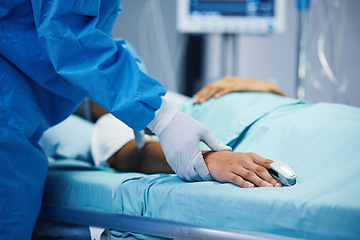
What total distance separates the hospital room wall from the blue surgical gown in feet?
4.75

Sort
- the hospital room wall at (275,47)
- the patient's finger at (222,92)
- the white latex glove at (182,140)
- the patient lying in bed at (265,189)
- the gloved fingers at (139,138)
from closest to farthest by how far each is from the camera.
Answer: the patient lying in bed at (265,189) → the white latex glove at (182,140) → the gloved fingers at (139,138) → the patient's finger at (222,92) → the hospital room wall at (275,47)

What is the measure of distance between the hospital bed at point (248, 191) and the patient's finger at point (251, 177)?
0.04 meters

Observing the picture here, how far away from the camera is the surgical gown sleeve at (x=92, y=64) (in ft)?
3.09

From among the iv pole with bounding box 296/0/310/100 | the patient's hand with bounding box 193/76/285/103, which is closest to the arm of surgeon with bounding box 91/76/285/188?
the patient's hand with bounding box 193/76/285/103

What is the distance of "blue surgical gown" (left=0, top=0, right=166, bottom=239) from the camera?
0.95 meters

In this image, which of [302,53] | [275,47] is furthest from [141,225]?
[275,47]

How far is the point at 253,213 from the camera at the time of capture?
81 cm

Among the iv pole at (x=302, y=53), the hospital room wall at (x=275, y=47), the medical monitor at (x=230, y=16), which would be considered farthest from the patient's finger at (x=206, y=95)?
the medical monitor at (x=230, y=16)

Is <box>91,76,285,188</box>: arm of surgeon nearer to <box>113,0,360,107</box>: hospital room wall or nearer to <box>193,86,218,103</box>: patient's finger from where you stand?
<box>193,86,218,103</box>: patient's finger

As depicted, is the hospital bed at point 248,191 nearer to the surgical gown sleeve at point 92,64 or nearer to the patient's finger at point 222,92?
the patient's finger at point 222,92

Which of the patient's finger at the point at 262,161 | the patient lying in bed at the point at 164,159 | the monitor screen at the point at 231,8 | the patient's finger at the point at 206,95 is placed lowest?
the patient lying in bed at the point at 164,159

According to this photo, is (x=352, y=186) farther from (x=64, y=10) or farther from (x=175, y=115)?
(x=64, y=10)

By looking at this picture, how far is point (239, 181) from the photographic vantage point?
0.91m

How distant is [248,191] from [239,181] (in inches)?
2.4
